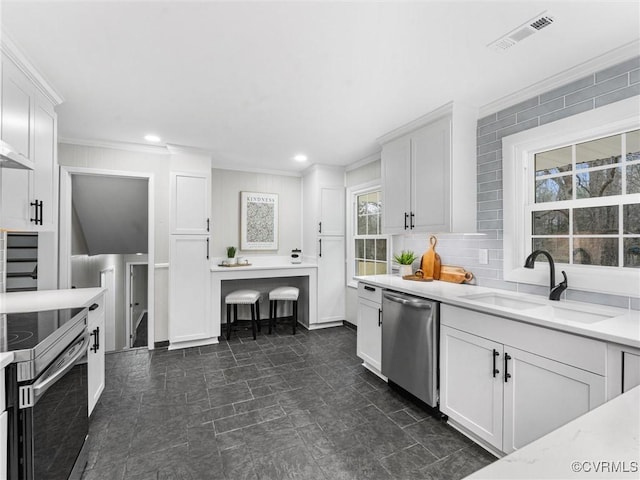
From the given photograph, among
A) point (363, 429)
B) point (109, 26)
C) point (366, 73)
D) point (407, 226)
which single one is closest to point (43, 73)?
point (109, 26)

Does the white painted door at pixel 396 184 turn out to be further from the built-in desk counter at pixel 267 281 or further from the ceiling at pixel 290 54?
the built-in desk counter at pixel 267 281

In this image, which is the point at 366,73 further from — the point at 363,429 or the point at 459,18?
the point at 363,429

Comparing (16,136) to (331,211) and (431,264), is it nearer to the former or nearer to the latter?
(431,264)

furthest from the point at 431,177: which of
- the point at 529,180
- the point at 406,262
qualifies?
the point at 406,262

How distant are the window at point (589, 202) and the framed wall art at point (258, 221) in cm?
Result: 345

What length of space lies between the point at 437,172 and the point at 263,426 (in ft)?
8.11

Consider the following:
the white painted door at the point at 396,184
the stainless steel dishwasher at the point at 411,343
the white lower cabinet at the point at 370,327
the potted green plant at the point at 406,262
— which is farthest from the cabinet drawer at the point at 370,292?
the white painted door at the point at 396,184

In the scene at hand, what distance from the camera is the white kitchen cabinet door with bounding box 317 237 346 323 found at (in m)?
4.57

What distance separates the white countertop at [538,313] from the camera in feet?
4.57

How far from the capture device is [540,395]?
5.41 feet

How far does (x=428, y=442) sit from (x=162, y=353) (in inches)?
119

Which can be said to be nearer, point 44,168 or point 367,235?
point 44,168

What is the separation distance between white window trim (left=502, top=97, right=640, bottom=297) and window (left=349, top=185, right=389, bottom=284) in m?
1.69

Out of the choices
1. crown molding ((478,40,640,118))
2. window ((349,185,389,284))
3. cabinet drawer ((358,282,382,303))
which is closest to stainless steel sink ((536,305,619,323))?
cabinet drawer ((358,282,382,303))
